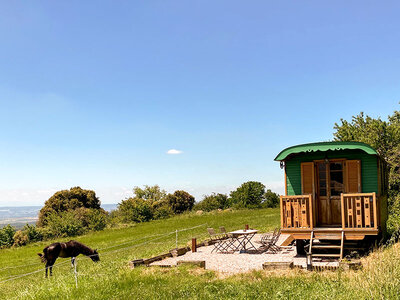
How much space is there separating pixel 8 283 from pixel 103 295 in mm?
6155

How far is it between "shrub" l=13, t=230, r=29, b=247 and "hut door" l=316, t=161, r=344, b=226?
2526 cm

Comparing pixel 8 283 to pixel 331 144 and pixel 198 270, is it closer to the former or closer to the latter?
pixel 198 270

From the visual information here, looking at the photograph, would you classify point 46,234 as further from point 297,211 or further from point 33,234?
point 297,211

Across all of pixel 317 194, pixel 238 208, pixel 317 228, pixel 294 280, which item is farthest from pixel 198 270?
pixel 238 208

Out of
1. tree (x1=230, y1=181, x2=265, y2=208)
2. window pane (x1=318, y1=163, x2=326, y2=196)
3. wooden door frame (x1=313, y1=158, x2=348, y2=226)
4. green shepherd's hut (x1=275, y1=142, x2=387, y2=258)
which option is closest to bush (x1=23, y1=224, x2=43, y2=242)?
tree (x1=230, y1=181, x2=265, y2=208)

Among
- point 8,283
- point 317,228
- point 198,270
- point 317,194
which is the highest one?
point 317,194

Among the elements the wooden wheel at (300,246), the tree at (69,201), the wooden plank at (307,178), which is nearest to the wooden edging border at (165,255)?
the wooden wheel at (300,246)

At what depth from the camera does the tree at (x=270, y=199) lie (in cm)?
4203

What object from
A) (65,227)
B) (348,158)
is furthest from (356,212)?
(65,227)

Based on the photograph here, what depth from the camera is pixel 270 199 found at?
4238cm

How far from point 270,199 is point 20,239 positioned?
25.1 m

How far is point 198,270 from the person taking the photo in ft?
35.7

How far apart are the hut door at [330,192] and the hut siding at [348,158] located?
33 cm

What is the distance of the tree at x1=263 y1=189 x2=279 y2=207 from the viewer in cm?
4203
